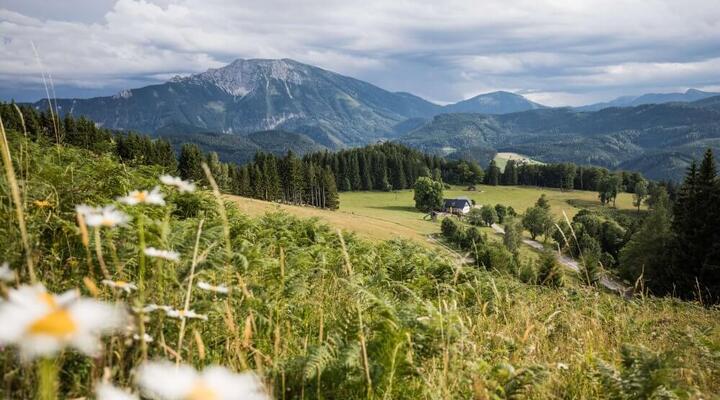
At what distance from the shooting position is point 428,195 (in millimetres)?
132000

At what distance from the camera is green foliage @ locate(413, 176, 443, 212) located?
131500 mm

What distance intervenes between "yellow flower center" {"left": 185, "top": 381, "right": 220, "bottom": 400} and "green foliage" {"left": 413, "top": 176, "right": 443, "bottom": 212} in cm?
13113

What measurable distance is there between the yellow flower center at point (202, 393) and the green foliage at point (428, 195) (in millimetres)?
131131

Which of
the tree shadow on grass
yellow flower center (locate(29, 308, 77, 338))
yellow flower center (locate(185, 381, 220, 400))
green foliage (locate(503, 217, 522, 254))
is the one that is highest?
yellow flower center (locate(29, 308, 77, 338))

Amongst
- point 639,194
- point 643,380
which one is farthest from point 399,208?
point 643,380

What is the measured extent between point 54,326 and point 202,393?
14.4 inches

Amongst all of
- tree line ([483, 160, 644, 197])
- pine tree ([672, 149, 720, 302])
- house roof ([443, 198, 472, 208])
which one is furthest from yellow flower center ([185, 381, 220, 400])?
tree line ([483, 160, 644, 197])

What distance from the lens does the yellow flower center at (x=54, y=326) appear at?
1084mm

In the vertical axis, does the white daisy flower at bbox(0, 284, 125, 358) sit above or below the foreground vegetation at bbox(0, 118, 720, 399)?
above

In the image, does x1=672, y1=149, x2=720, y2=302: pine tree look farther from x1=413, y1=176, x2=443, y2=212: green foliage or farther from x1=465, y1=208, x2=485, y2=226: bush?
x1=413, y1=176, x2=443, y2=212: green foliage

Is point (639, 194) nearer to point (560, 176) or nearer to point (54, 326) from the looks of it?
point (560, 176)

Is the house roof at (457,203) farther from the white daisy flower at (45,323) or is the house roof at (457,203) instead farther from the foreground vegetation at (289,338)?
the white daisy flower at (45,323)

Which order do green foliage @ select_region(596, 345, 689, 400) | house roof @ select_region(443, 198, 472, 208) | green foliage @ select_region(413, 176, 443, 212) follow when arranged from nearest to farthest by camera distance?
1. green foliage @ select_region(596, 345, 689, 400)
2. green foliage @ select_region(413, 176, 443, 212)
3. house roof @ select_region(443, 198, 472, 208)

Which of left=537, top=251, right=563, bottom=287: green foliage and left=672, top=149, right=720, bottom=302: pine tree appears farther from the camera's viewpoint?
left=672, top=149, right=720, bottom=302: pine tree
